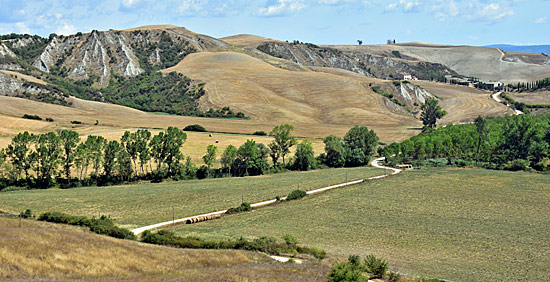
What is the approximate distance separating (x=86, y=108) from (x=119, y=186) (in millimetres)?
100853

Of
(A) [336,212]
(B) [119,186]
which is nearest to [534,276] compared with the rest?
(A) [336,212]

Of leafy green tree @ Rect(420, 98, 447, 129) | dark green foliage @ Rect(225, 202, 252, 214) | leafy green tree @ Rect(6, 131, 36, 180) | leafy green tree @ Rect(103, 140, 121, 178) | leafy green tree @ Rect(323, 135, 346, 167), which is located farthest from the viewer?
leafy green tree @ Rect(420, 98, 447, 129)

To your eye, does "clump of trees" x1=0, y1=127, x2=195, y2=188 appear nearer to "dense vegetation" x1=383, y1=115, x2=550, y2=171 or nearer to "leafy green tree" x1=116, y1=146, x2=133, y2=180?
"leafy green tree" x1=116, y1=146, x2=133, y2=180

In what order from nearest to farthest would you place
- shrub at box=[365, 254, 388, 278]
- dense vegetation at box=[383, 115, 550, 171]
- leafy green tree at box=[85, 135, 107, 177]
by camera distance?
1. shrub at box=[365, 254, 388, 278]
2. leafy green tree at box=[85, 135, 107, 177]
3. dense vegetation at box=[383, 115, 550, 171]

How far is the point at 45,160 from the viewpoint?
8675 cm

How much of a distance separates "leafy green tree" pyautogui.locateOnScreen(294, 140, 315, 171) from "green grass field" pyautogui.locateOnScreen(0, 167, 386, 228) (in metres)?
13.4

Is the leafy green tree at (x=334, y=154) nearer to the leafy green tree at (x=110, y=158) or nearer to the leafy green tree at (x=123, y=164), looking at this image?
the leafy green tree at (x=123, y=164)

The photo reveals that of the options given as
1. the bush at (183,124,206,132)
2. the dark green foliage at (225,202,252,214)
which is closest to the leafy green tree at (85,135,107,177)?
the dark green foliage at (225,202,252,214)

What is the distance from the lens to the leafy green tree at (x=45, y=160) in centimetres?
8650

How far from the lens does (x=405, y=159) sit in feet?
364

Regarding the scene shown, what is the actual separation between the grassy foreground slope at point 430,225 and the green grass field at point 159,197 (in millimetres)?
6711

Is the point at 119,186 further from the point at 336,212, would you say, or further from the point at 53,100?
the point at 53,100

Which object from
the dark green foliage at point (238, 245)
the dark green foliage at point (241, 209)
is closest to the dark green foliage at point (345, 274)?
the dark green foliage at point (238, 245)

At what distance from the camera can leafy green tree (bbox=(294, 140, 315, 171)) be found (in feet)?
348
